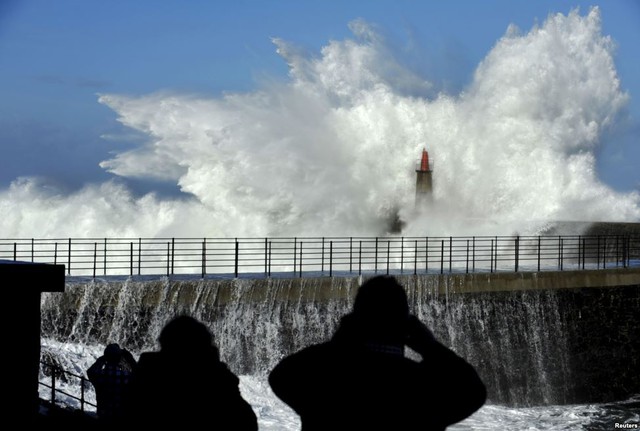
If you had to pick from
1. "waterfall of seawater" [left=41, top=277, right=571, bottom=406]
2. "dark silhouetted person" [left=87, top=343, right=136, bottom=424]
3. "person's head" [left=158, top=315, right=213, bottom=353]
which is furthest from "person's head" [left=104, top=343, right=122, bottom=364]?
"waterfall of seawater" [left=41, top=277, right=571, bottom=406]

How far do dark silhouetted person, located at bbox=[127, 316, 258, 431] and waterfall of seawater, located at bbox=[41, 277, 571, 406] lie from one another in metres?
11.1

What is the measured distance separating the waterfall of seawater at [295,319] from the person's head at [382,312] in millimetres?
11972

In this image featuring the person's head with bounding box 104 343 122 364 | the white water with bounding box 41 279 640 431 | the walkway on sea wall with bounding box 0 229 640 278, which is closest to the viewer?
the person's head with bounding box 104 343 122 364

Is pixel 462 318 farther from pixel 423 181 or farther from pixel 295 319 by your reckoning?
pixel 423 181

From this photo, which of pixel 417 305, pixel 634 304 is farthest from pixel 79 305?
pixel 634 304

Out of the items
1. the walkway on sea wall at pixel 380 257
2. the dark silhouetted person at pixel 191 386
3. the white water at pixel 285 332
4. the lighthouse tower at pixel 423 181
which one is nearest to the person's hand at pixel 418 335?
the dark silhouetted person at pixel 191 386

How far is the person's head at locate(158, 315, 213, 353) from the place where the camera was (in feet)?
14.1

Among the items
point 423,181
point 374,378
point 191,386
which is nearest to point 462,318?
point 423,181

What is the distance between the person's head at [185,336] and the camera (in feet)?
14.1

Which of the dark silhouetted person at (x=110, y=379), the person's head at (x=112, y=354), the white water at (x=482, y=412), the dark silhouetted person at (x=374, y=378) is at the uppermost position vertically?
the dark silhouetted person at (x=374, y=378)

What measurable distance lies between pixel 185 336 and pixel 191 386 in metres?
0.21

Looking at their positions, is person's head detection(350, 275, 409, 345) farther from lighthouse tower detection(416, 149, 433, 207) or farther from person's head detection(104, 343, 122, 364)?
lighthouse tower detection(416, 149, 433, 207)

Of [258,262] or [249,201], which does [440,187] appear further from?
[258,262]

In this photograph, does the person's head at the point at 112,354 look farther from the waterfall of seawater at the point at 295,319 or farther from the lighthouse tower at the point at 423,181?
the lighthouse tower at the point at 423,181
